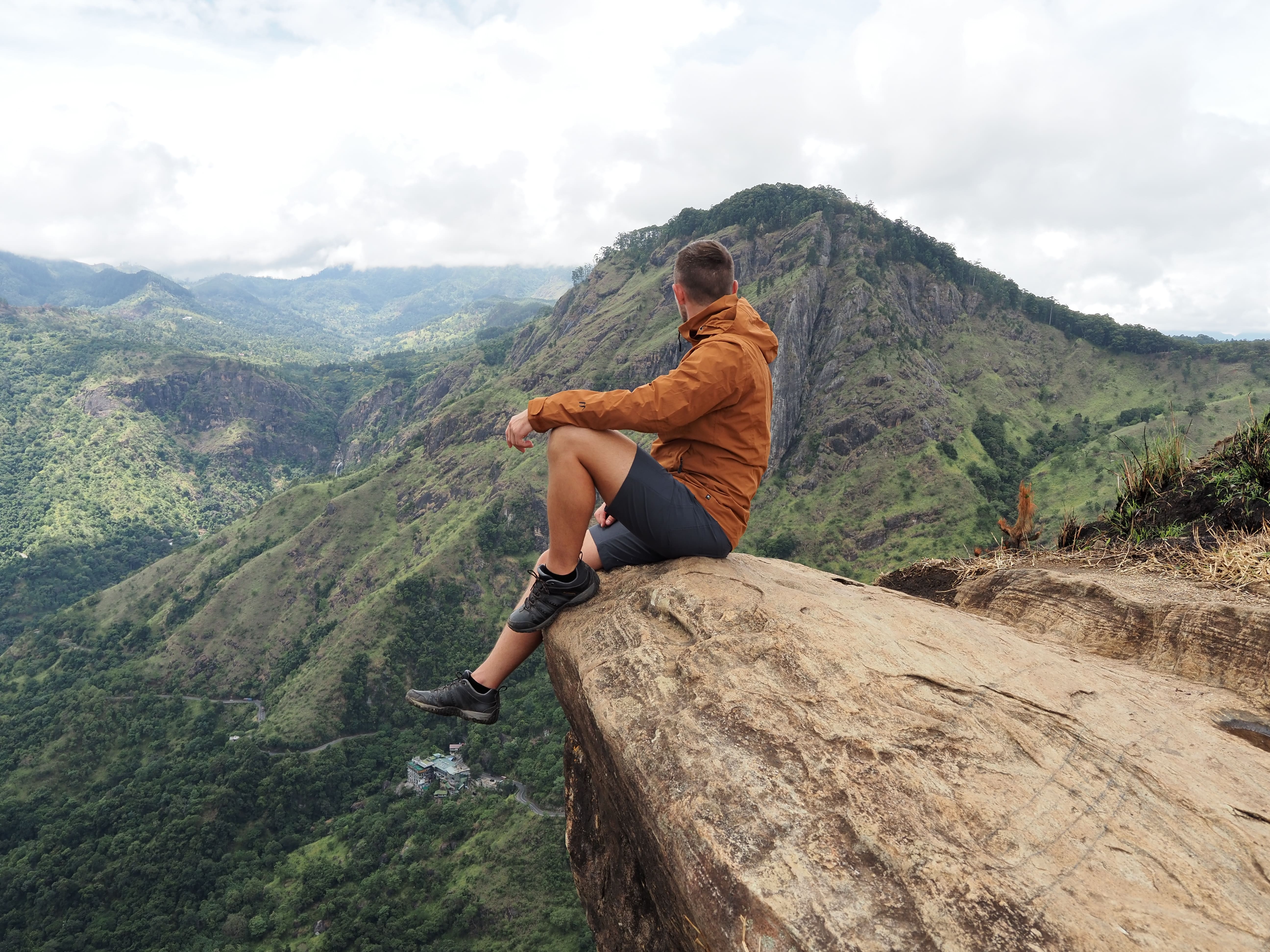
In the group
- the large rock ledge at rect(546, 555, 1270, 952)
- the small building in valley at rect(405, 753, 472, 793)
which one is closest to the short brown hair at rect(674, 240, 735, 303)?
the large rock ledge at rect(546, 555, 1270, 952)

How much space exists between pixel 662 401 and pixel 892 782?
2.83 meters

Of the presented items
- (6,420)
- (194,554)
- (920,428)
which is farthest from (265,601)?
(6,420)

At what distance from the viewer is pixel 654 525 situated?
512cm

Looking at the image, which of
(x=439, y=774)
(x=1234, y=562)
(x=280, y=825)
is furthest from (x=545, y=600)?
(x=280, y=825)

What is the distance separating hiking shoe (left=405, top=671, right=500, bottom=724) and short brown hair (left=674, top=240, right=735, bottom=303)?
3892 millimetres

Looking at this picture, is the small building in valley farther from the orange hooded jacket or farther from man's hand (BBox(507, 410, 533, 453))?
man's hand (BBox(507, 410, 533, 453))

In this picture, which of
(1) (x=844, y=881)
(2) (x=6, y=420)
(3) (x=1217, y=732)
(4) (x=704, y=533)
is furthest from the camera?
(2) (x=6, y=420)

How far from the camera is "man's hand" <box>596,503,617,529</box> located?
5691 mm

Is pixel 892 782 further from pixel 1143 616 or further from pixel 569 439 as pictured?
pixel 1143 616

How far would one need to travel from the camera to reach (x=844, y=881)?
266 centimetres

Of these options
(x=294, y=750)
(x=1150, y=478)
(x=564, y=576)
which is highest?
(x=1150, y=478)

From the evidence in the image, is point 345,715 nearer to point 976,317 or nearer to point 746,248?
point 746,248

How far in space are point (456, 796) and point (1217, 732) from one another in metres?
74.6

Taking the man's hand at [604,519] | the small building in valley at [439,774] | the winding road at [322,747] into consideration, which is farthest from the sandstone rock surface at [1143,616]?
the winding road at [322,747]
